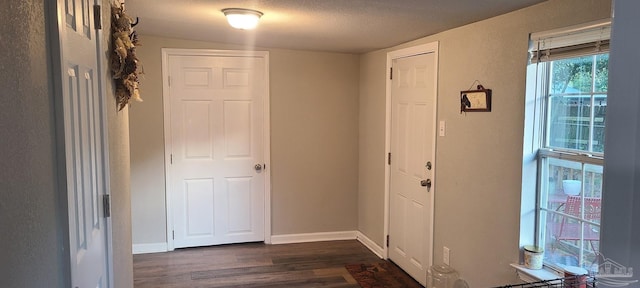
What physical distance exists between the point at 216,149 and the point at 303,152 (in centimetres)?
90

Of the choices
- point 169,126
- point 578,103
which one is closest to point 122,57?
point 578,103

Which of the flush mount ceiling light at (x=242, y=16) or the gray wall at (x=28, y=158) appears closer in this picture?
the gray wall at (x=28, y=158)

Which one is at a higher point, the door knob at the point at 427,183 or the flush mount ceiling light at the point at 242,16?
the flush mount ceiling light at the point at 242,16

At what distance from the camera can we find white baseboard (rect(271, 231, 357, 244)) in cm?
484

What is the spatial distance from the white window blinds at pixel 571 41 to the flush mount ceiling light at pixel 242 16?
5.28ft

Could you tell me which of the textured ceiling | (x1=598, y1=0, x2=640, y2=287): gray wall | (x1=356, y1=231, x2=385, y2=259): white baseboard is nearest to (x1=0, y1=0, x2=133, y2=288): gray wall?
(x1=598, y1=0, x2=640, y2=287): gray wall

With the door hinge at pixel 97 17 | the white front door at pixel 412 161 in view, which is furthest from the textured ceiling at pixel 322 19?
the door hinge at pixel 97 17

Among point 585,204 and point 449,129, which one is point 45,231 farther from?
point 449,129

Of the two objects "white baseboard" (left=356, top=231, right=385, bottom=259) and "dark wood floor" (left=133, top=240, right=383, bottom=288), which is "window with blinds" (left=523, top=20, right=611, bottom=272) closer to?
"dark wood floor" (left=133, top=240, right=383, bottom=288)

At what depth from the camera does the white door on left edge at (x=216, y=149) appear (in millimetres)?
4445

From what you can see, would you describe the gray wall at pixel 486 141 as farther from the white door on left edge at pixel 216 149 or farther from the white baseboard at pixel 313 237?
the white door on left edge at pixel 216 149

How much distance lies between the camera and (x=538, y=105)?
2.49 metres

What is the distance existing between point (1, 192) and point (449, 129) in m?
2.87

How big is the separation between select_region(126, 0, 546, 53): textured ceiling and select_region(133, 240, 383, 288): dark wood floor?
6.68 feet
